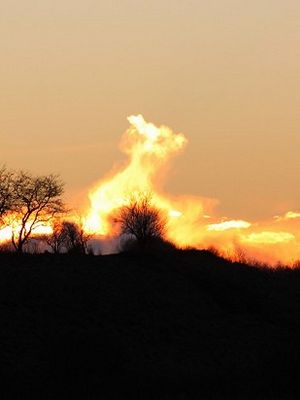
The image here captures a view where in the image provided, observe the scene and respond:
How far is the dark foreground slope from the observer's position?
128 feet

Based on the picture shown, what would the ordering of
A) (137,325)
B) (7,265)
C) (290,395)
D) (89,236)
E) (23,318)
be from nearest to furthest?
(290,395)
(23,318)
(137,325)
(7,265)
(89,236)

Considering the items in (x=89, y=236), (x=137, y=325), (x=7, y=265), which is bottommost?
(x=137, y=325)

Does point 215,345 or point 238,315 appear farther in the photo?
point 238,315

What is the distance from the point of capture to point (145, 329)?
49.6 meters

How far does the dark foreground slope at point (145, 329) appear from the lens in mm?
39031

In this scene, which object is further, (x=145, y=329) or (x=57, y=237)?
(x=57, y=237)

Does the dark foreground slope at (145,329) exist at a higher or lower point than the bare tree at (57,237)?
lower

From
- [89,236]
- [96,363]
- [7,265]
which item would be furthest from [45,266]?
[89,236]

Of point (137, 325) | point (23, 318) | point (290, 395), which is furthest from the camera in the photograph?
point (137, 325)

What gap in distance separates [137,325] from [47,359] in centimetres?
936

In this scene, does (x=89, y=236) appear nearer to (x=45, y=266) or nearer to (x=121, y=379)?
(x=45, y=266)

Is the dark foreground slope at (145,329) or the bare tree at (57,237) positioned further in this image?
the bare tree at (57,237)

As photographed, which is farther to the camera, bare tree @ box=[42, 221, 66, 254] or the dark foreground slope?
bare tree @ box=[42, 221, 66, 254]

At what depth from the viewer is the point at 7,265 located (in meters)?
54.2
